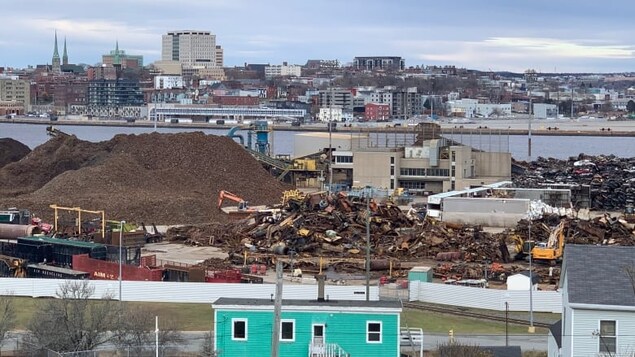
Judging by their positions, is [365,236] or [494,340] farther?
[365,236]

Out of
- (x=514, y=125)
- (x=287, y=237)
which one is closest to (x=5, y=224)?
(x=287, y=237)

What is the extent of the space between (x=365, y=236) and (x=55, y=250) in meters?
8.92

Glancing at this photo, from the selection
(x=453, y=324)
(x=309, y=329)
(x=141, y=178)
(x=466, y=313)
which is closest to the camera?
(x=309, y=329)

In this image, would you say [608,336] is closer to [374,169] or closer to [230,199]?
[230,199]

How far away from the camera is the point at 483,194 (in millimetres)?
48125

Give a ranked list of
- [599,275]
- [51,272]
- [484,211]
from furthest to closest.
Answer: [484,211] → [51,272] → [599,275]

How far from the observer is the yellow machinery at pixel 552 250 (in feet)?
110

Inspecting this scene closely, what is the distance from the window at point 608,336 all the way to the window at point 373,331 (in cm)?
356

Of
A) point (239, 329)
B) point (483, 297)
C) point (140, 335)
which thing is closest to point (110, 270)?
point (483, 297)

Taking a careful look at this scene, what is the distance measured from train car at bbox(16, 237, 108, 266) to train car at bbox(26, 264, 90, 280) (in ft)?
3.85

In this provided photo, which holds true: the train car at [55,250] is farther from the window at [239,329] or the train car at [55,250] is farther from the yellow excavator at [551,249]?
the window at [239,329]

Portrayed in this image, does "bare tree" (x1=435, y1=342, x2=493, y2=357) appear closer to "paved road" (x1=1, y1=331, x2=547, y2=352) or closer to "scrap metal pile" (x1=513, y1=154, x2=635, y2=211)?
"paved road" (x1=1, y1=331, x2=547, y2=352)

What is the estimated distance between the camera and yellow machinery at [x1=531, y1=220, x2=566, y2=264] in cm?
3366

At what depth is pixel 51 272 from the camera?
100 feet
